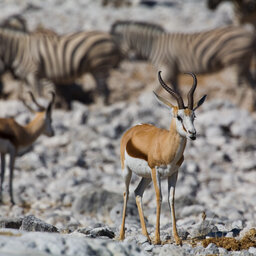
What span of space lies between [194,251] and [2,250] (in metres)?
2.08

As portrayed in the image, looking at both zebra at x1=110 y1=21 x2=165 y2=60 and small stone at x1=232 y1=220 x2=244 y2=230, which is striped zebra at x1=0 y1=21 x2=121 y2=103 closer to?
zebra at x1=110 y1=21 x2=165 y2=60

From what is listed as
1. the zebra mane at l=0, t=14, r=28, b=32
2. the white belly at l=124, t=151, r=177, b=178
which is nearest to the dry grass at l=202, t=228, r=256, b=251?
the white belly at l=124, t=151, r=177, b=178

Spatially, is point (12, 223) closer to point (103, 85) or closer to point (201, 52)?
point (103, 85)

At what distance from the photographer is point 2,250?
4676 mm

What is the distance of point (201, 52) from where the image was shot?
16.4m

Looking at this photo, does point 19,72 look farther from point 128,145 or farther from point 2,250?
point 2,250

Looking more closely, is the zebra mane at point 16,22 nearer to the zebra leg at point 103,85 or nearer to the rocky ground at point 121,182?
the rocky ground at point 121,182

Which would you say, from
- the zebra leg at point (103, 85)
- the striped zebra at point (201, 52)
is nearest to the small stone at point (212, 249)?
the zebra leg at point (103, 85)

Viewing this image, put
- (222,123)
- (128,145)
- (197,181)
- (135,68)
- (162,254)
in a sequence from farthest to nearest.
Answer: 1. (135,68)
2. (222,123)
3. (197,181)
4. (128,145)
5. (162,254)

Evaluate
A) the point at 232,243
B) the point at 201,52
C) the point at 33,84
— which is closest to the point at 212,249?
the point at 232,243

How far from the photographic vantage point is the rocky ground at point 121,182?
6012mm

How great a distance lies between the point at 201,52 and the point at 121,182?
6189mm

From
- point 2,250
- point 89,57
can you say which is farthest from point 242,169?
point 2,250

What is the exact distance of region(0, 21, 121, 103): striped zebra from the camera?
15.8 m
